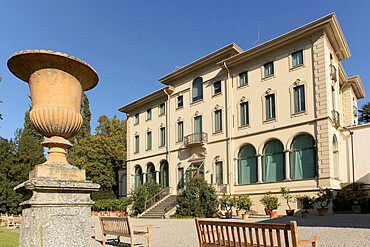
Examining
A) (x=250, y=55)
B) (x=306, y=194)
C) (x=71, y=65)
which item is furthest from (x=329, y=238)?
(x=250, y=55)

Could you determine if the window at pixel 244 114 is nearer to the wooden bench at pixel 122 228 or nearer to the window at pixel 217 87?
the window at pixel 217 87

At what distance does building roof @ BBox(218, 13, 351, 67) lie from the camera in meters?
19.5

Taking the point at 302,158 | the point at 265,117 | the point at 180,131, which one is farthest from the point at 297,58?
the point at 180,131

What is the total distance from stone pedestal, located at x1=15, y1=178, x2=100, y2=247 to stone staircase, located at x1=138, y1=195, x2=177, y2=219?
17931 mm

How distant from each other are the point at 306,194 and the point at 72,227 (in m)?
17.4

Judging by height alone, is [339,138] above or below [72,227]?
above

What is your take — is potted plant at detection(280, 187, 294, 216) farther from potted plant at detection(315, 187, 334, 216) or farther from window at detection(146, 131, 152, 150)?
window at detection(146, 131, 152, 150)

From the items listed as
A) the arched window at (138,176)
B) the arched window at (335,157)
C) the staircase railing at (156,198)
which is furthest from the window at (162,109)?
the arched window at (335,157)

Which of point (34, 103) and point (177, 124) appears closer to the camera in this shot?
point (34, 103)

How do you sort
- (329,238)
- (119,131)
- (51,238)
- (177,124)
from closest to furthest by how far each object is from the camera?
(51,238)
(329,238)
(177,124)
(119,131)

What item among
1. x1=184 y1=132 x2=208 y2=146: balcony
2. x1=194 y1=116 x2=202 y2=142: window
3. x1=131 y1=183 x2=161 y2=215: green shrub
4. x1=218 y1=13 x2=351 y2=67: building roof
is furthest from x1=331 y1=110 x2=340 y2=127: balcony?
x1=131 y1=183 x2=161 y2=215: green shrub

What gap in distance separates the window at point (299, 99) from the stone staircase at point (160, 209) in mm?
10369

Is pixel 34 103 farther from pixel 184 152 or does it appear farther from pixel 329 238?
pixel 184 152

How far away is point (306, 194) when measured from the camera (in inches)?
760
